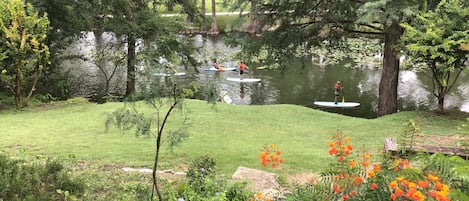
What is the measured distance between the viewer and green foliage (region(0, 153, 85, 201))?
3662 millimetres

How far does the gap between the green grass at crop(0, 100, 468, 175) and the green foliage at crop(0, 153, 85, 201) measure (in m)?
2.21

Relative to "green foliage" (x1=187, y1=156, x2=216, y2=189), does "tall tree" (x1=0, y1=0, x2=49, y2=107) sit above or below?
above

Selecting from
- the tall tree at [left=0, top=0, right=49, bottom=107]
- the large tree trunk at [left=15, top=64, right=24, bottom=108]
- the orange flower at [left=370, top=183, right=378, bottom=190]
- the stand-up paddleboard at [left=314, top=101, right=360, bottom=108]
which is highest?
the tall tree at [left=0, top=0, right=49, bottom=107]

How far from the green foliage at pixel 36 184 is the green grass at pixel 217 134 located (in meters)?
2.21

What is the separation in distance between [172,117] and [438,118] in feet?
20.3

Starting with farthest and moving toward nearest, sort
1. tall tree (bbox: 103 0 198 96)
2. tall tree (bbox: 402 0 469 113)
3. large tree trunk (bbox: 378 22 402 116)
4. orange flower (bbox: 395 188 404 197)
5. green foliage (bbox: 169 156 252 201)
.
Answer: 1. tall tree (bbox: 103 0 198 96)
2. large tree trunk (bbox: 378 22 402 116)
3. tall tree (bbox: 402 0 469 113)
4. green foliage (bbox: 169 156 252 201)
5. orange flower (bbox: 395 188 404 197)

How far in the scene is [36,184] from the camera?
156 inches

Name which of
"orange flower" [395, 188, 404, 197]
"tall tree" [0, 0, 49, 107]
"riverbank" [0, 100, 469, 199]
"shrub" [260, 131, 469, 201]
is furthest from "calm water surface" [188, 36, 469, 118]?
"orange flower" [395, 188, 404, 197]

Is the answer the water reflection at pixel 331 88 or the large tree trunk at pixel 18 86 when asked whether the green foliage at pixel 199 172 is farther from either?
the water reflection at pixel 331 88

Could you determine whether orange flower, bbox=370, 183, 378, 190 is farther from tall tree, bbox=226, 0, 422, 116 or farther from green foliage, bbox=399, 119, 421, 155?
tall tree, bbox=226, 0, 422, 116

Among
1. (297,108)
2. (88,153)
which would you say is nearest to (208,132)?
(88,153)

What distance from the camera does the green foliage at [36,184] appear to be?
3.66 meters

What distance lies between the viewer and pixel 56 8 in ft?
47.1

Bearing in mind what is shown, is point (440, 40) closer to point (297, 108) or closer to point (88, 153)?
point (297, 108)
